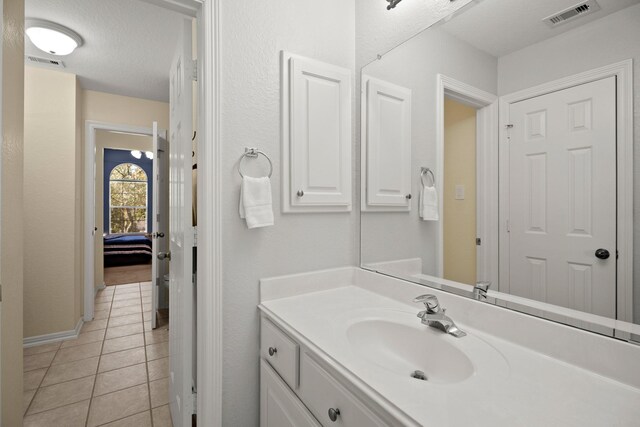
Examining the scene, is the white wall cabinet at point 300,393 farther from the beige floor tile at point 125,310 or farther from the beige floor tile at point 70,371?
the beige floor tile at point 125,310

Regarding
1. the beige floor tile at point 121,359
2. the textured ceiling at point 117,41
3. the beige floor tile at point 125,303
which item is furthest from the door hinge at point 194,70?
Answer: the beige floor tile at point 125,303

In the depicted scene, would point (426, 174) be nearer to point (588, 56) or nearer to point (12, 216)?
point (588, 56)

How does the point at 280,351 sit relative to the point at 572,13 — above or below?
below

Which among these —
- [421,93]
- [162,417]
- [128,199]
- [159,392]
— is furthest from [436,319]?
[128,199]

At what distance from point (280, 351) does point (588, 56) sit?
4.30 ft

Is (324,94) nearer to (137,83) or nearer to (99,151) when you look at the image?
(137,83)

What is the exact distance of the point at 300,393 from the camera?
0.96 meters

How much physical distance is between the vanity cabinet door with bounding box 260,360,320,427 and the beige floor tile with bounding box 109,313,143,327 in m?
2.69

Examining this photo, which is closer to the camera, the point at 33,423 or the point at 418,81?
the point at 418,81

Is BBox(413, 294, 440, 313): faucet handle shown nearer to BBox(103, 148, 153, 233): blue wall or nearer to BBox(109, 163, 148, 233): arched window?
BBox(103, 148, 153, 233): blue wall

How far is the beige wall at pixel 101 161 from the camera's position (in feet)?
13.8

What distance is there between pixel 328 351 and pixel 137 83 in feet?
11.6

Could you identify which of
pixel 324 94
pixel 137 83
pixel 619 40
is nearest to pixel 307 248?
pixel 324 94

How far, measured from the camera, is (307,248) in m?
1.44
